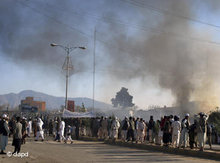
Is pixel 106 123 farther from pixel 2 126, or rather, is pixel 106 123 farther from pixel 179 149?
pixel 2 126

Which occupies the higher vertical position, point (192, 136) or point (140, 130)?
point (140, 130)

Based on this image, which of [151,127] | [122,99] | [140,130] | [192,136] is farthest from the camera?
[122,99]

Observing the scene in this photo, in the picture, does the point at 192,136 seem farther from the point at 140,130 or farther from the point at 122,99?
the point at 122,99

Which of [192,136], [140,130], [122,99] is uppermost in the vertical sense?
[122,99]

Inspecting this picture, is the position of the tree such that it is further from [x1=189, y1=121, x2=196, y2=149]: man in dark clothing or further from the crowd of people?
[x1=189, y1=121, x2=196, y2=149]: man in dark clothing

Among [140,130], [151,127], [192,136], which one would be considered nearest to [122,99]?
[140,130]

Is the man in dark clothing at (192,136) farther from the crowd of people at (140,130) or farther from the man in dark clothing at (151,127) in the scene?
the man in dark clothing at (151,127)

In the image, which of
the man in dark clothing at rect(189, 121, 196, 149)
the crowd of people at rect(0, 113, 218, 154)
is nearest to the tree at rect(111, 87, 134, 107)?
the crowd of people at rect(0, 113, 218, 154)

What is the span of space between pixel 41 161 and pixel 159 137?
24.7 ft

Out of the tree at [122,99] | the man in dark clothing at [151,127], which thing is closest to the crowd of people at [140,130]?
the man in dark clothing at [151,127]

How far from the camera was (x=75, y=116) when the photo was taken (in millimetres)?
25812

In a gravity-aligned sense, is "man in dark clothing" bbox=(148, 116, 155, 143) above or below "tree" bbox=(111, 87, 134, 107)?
below

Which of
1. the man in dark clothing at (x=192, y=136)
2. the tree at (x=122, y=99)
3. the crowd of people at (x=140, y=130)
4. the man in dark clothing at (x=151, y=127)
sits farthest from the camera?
the tree at (x=122, y=99)

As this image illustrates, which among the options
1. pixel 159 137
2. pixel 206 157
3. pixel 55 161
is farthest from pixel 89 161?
pixel 159 137
